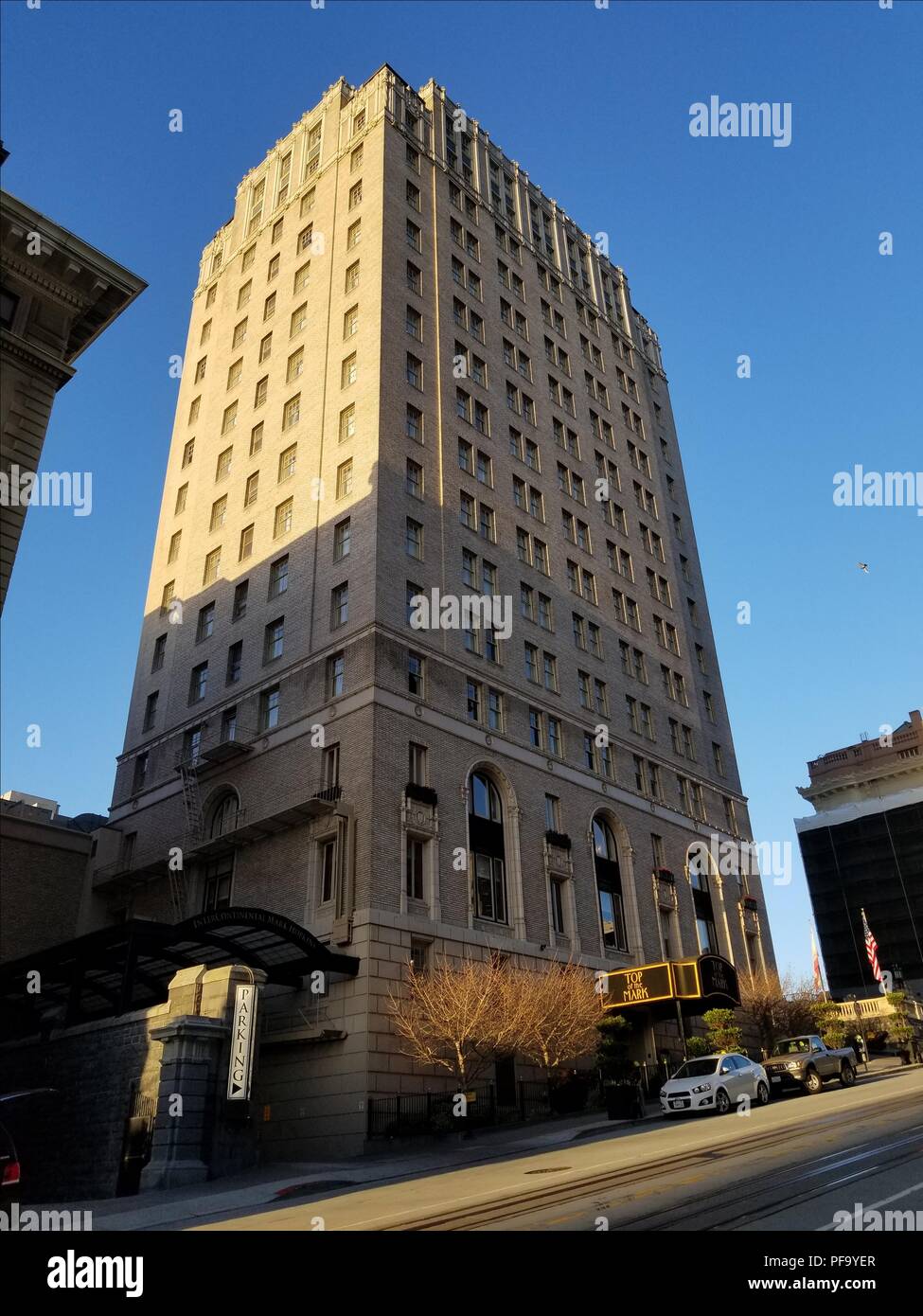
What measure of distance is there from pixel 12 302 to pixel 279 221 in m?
36.4

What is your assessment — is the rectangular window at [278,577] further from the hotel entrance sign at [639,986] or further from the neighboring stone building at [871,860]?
the neighboring stone building at [871,860]

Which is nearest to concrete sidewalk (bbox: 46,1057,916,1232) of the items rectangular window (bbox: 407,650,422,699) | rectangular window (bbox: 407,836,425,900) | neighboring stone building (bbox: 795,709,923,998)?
rectangular window (bbox: 407,836,425,900)

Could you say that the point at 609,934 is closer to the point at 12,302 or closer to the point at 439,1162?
the point at 439,1162

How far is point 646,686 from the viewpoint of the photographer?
5312 centimetres

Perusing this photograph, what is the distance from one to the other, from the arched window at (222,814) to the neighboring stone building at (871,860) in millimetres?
85486

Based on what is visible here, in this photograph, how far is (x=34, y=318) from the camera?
24.7 meters

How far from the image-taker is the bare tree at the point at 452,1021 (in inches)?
1090

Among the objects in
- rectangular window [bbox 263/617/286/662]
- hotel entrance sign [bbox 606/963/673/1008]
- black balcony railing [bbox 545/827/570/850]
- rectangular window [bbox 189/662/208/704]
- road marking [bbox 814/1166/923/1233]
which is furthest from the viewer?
rectangular window [bbox 189/662/208/704]

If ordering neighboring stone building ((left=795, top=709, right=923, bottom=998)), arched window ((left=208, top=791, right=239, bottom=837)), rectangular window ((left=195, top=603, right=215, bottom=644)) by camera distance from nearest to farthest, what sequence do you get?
arched window ((left=208, top=791, right=239, bottom=837))
rectangular window ((left=195, top=603, right=215, bottom=644))
neighboring stone building ((left=795, top=709, right=923, bottom=998))

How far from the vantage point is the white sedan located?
81.4 feet

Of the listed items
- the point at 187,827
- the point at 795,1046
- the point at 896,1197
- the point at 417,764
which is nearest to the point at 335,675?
the point at 417,764

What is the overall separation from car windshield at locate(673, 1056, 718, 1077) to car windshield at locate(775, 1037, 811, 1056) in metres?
6.16

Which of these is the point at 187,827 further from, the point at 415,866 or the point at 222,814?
the point at 415,866

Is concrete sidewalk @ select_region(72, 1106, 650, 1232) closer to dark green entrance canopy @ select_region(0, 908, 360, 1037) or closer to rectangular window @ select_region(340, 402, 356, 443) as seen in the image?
dark green entrance canopy @ select_region(0, 908, 360, 1037)
